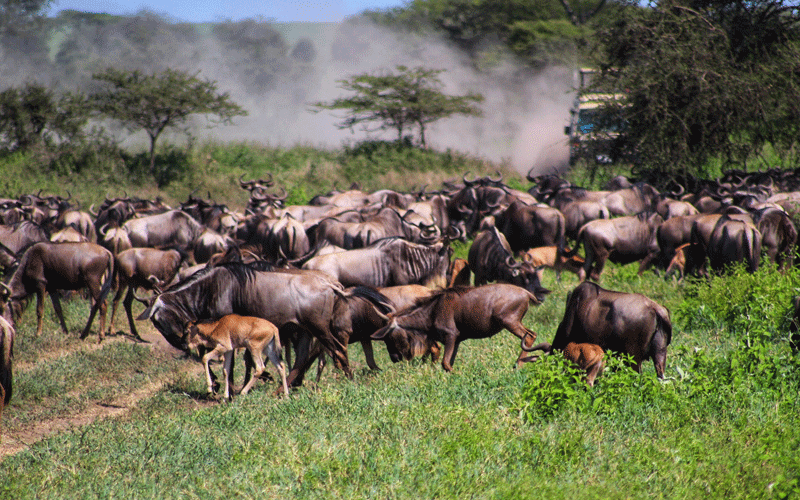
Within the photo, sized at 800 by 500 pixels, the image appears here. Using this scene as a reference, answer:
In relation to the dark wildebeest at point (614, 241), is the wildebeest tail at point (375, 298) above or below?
above

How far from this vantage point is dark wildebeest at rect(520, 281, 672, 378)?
6629 mm

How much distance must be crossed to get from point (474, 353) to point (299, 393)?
2.02m

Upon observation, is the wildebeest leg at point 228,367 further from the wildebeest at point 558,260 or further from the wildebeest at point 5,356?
the wildebeest at point 558,260

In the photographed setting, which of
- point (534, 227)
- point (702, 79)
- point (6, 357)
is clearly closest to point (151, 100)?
point (702, 79)

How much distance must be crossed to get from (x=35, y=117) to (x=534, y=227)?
75.3 feet

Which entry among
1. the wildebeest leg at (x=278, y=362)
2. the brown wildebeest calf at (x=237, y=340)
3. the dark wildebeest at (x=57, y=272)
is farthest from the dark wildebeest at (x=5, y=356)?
the dark wildebeest at (x=57, y=272)

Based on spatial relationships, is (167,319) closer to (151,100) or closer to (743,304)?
(743,304)

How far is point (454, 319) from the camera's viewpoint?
8062 mm

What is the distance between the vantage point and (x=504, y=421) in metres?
5.91

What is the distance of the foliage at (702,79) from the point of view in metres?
20.0

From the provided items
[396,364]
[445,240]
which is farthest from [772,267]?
[396,364]

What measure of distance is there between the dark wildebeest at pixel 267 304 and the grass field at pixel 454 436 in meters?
0.44

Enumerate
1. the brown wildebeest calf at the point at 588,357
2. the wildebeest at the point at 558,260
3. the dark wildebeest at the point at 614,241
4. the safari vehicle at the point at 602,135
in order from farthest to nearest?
the safari vehicle at the point at 602,135 < the wildebeest at the point at 558,260 < the dark wildebeest at the point at 614,241 < the brown wildebeest calf at the point at 588,357

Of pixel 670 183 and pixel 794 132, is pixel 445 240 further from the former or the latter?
pixel 794 132
